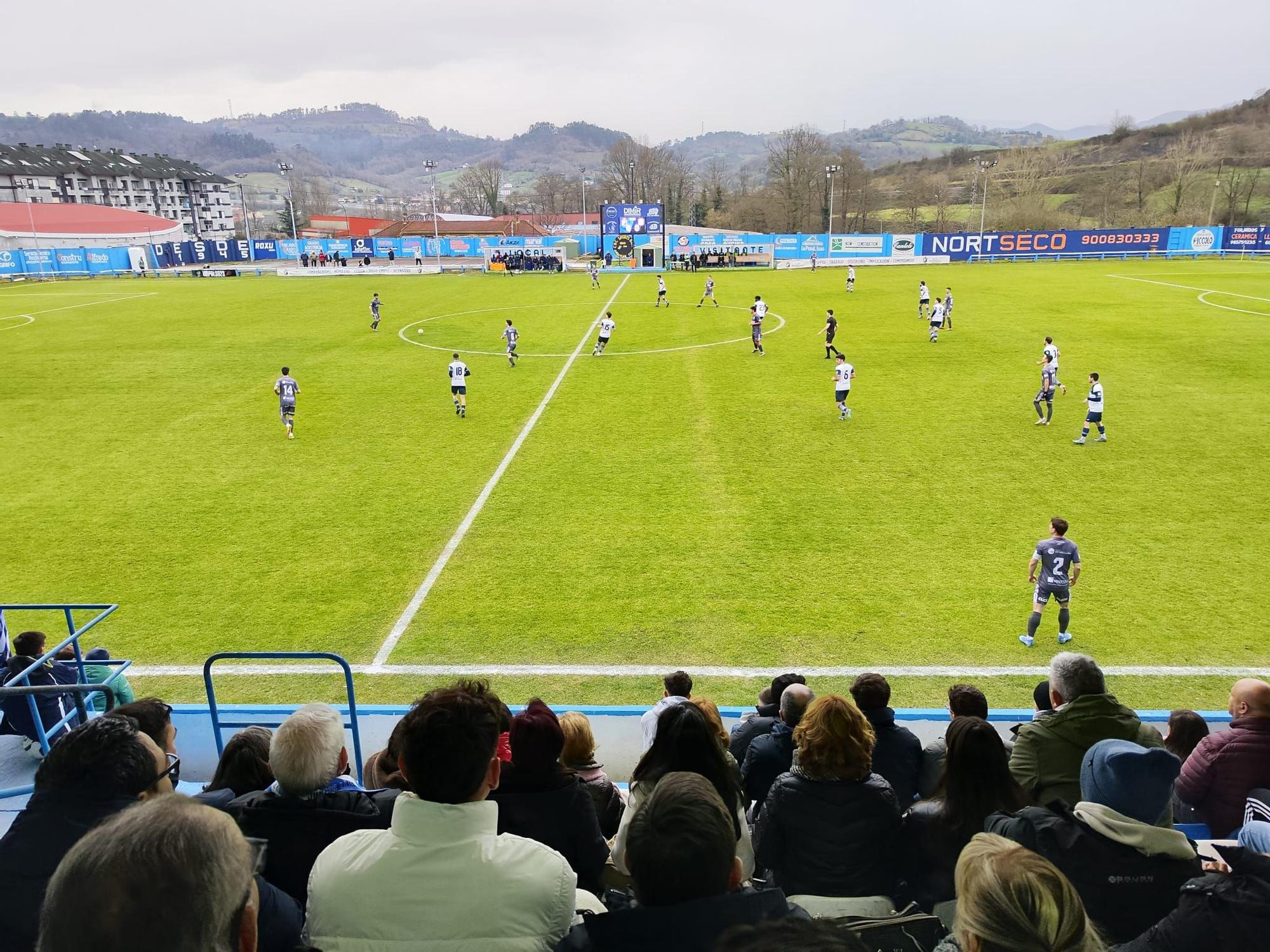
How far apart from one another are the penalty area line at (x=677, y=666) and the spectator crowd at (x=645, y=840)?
14.5 feet

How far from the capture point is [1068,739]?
5.18 metres

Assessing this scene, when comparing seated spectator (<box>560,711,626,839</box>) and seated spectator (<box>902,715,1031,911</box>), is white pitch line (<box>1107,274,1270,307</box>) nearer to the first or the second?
seated spectator (<box>902,715,1031,911</box>)

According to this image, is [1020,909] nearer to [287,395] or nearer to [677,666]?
[677,666]

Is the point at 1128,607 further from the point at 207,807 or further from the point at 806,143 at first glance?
the point at 806,143

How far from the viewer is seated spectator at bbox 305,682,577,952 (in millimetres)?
3066

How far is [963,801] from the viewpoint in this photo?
442cm

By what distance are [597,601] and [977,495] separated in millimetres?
8103

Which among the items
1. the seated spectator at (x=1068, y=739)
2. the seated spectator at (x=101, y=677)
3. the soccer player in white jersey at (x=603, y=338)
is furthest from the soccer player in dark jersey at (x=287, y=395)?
the seated spectator at (x=1068, y=739)

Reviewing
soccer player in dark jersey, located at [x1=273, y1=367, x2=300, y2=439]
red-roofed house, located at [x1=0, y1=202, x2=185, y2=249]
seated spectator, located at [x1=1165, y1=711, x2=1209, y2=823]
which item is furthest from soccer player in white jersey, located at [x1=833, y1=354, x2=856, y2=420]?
red-roofed house, located at [x1=0, y1=202, x2=185, y2=249]

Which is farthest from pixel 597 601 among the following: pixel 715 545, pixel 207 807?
pixel 207 807

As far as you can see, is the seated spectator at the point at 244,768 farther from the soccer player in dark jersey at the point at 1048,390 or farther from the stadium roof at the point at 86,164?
the stadium roof at the point at 86,164

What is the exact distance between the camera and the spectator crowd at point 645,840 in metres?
2.25

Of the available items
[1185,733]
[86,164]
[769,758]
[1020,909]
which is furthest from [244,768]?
[86,164]

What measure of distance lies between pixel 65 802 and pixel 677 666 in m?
7.52
